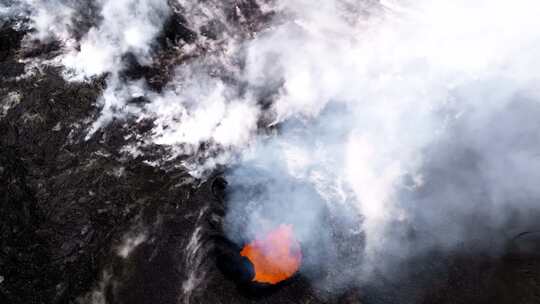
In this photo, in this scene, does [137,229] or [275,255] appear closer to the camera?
[275,255]

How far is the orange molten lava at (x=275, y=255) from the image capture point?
22.2 m

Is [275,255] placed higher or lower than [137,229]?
lower

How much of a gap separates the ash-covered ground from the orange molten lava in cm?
64

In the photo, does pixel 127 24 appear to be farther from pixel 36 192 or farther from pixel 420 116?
pixel 420 116

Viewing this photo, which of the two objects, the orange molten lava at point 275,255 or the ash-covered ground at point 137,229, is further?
the orange molten lava at point 275,255

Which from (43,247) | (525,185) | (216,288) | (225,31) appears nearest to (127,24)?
(225,31)

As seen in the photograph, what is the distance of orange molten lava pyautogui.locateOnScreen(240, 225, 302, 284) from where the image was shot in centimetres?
2222

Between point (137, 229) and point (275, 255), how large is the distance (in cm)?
790

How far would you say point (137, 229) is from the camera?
23031 millimetres

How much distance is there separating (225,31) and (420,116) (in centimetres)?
1495

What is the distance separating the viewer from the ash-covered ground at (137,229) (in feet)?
71.2

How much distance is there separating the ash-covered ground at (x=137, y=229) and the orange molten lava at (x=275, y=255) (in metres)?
0.64

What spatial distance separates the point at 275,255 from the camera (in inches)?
902

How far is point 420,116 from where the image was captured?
27500 millimetres
